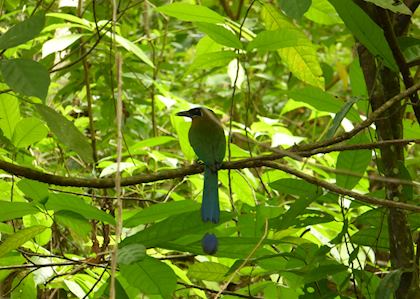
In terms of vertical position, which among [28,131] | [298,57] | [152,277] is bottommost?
[152,277]

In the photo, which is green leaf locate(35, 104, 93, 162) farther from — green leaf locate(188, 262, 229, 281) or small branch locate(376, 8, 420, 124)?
small branch locate(376, 8, 420, 124)

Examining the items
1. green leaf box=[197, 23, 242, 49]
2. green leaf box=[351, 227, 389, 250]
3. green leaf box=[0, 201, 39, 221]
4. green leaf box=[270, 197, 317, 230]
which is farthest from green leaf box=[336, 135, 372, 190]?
green leaf box=[0, 201, 39, 221]

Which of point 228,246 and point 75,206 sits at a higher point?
point 75,206

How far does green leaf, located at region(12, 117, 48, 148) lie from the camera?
167cm

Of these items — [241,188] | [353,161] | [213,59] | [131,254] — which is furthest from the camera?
[241,188]

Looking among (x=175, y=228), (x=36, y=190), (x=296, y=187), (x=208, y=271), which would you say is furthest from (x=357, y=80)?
(x=36, y=190)

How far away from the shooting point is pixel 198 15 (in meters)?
1.50

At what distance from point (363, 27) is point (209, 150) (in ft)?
1.71

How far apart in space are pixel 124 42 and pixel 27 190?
65 centimetres

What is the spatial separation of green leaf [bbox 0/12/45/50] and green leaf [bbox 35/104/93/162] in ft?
0.75

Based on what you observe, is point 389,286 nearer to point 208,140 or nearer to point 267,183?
point 267,183

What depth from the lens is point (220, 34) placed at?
1467 mm

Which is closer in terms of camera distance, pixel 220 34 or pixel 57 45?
pixel 220 34

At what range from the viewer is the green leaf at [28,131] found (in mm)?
1665
